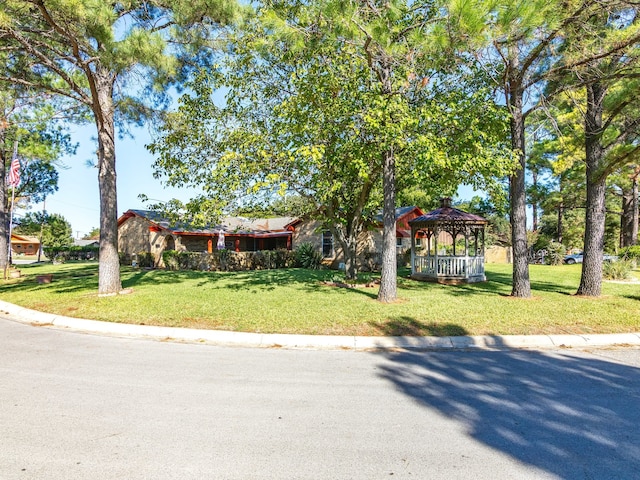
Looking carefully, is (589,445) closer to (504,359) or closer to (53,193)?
(504,359)

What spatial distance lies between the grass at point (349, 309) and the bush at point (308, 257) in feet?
33.9

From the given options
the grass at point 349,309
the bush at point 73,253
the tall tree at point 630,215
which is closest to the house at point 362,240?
the grass at point 349,309

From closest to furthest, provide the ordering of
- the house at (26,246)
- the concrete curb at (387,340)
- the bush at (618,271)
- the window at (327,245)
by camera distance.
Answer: the concrete curb at (387,340) < the bush at (618,271) < the window at (327,245) < the house at (26,246)

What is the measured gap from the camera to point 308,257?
23.0 m

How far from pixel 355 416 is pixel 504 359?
325cm

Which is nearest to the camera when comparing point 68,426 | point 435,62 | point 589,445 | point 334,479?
point 334,479

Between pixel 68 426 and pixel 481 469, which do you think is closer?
pixel 481 469

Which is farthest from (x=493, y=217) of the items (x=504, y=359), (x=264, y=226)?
(x=504, y=359)

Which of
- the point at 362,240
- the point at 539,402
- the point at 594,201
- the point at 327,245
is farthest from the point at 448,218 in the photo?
the point at 539,402

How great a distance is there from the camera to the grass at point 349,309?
24.6ft

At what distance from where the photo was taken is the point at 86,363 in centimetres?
551

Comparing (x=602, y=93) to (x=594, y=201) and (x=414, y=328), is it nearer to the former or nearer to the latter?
(x=594, y=201)

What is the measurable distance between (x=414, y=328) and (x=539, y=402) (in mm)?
3307

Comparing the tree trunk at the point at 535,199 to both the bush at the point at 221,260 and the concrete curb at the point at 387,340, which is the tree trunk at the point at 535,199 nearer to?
the bush at the point at 221,260
